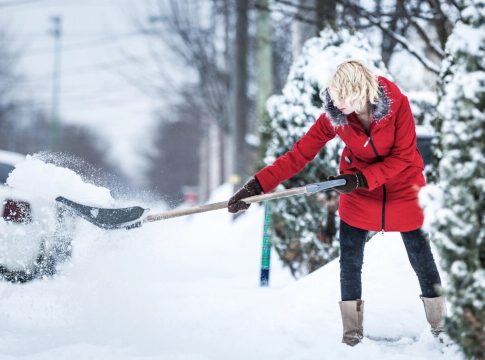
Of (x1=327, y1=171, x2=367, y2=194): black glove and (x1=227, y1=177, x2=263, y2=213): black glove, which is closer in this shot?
(x1=327, y1=171, x2=367, y2=194): black glove

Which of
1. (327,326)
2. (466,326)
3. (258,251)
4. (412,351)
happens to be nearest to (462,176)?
(466,326)

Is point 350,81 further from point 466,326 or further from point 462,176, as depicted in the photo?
point 466,326

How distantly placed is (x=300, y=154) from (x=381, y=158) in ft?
1.46

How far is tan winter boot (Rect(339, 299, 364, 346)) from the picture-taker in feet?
10.1

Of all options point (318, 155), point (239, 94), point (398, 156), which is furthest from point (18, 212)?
point (239, 94)

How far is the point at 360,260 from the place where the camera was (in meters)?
3.15

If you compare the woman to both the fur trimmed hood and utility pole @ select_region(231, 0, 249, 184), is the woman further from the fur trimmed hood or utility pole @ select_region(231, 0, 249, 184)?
utility pole @ select_region(231, 0, 249, 184)

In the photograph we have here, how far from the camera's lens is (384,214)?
308cm

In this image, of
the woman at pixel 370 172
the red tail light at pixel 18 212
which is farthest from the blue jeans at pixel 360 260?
the red tail light at pixel 18 212

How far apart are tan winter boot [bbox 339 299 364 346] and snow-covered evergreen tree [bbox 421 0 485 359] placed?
2.40 ft

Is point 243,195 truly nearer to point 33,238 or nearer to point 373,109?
point 373,109

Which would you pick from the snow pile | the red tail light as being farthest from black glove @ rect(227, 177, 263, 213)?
the red tail light

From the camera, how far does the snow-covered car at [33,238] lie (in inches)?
165

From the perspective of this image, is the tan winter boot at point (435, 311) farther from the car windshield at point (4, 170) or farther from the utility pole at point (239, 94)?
the utility pole at point (239, 94)
